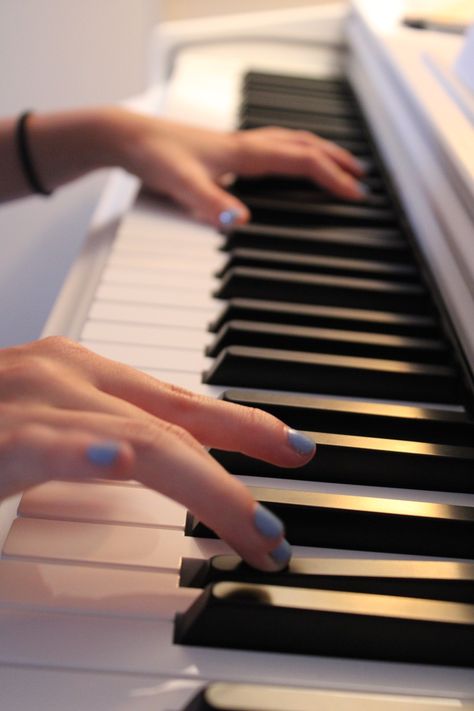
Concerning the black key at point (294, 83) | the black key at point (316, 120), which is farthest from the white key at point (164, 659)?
the black key at point (294, 83)

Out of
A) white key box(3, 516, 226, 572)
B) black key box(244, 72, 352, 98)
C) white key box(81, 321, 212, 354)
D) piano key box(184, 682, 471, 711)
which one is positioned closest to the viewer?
piano key box(184, 682, 471, 711)

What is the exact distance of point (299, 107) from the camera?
149cm

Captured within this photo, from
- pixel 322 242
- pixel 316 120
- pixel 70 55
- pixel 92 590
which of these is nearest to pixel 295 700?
pixel 92 590

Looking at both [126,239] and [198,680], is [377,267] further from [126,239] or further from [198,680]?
[198,680]

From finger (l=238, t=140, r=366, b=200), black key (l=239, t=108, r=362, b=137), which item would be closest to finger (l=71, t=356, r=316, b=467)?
finger (l=238, t=140, r=366, b=200)

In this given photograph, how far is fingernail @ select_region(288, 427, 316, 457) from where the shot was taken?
2.02 ft

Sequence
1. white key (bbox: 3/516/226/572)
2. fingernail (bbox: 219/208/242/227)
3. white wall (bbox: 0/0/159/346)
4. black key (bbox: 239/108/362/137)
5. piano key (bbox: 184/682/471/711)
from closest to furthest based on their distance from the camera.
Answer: piano key (bbox: 184/682/471/711) < white key (bbox: 3/516/226/572) < fingernail (bbox: 219/208/242/227) < black key (bbox: 239/108/362/137) < white wall (bbox: 0/0/159/346)

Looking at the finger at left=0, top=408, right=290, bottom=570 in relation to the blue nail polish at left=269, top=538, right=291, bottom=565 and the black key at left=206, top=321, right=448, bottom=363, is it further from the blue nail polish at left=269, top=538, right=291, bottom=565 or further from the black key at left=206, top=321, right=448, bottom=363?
the black key at left=206, top=321, right=448, bottom=363

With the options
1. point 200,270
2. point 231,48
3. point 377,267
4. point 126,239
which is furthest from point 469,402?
point 231,48

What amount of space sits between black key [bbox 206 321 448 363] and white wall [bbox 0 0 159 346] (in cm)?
164

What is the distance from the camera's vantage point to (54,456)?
1.66 ft

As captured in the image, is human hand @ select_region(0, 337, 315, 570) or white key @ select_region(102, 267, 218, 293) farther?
white key @ select_region(102, 267, 218, 293)

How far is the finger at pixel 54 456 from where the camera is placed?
50 cm

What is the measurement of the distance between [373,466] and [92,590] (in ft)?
0.84
